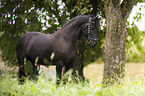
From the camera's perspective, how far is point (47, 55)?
18.4ft

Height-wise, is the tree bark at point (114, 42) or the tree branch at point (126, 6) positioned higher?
the tree branch at point (126, 6)

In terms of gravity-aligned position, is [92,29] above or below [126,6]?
below

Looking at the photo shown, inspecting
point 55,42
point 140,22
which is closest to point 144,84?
point 55,42

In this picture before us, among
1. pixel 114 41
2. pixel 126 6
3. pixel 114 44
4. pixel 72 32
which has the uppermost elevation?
pixel 126 6

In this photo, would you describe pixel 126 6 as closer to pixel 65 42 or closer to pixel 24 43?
pixel 65 42

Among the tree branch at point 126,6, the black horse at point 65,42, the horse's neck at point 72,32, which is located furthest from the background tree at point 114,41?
the horse's neck at point 72,32

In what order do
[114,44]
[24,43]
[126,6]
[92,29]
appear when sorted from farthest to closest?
[126,6] < [114,44] < [24,43] < [92,29]

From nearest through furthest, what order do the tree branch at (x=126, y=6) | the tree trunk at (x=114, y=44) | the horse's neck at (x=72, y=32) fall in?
the horse's neck at (x=72, y=32)
the tree trunk at (x=114, y=44)
the tree branch at (x=126, y=6)

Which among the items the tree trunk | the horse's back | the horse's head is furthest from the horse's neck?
the tree trunk

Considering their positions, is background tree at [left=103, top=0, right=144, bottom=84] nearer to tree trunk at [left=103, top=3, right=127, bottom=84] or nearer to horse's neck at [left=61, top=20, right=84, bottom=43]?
tree trunk at [left=103, top=3, right=127, bottom=84]

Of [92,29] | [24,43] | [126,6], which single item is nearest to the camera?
[92,29]

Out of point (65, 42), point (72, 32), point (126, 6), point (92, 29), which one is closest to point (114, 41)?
point (126, 6)

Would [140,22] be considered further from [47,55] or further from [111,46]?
[47,55]

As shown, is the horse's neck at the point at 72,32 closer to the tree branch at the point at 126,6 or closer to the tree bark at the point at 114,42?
the tree bark at the point at 114,42
